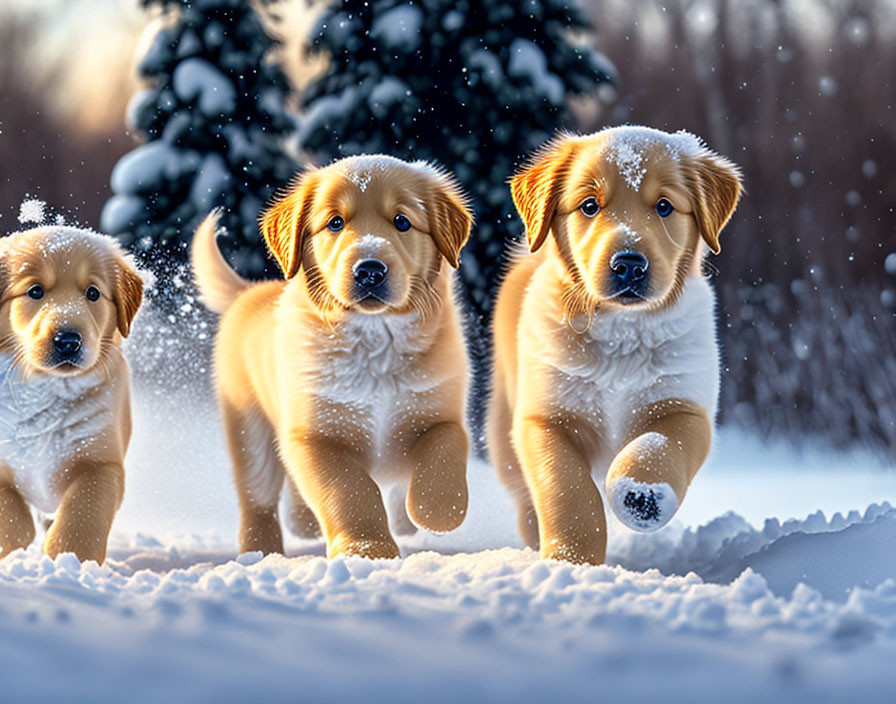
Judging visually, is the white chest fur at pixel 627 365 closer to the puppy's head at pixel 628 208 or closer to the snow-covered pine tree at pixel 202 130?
the puppy's head at pixel 628 208

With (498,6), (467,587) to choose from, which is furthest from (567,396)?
(498,6)

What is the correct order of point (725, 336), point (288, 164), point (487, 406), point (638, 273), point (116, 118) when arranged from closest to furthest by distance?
1. point (638, 273)
2. point (487, 406)
3. point (288, 164)
4. point (725, 336)
5. point (116, 118)

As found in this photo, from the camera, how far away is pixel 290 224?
429 centimetres

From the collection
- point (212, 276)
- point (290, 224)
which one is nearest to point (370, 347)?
point (290, 224)

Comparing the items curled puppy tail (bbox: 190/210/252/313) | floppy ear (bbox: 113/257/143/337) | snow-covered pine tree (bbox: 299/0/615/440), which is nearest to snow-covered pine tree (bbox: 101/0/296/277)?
snow-covered pine tree (bbox: 299/0/615/440)

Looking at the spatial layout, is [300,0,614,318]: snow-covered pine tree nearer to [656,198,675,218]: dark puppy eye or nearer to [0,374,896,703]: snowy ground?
[656,198,675,218]: dark puppy eye

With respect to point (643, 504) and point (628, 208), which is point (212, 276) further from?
point (643, 504)

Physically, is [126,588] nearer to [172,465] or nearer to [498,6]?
[172,465]

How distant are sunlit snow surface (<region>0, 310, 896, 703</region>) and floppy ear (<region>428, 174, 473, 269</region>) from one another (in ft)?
3.98

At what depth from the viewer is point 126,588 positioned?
10.6 feet

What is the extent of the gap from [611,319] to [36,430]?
233 centimetres

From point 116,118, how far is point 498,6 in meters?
6.11

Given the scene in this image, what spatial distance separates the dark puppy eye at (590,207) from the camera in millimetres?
3965

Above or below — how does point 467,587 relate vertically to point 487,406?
below
